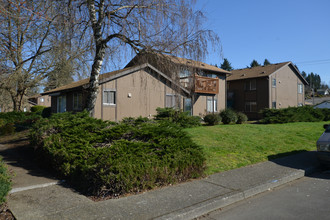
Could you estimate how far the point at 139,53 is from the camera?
851 centimetres

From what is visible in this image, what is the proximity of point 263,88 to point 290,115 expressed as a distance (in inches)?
464

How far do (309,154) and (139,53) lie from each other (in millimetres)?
7007

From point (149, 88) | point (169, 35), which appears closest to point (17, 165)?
point (169, 35)

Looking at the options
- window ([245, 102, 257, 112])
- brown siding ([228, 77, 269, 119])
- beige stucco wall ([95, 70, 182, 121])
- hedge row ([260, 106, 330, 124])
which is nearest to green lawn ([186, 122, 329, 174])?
hedge row ([260, 106, 330, 124])

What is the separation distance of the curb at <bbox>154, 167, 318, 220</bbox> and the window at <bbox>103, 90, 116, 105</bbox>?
13.4 meters

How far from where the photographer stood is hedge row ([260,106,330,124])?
20.5 m

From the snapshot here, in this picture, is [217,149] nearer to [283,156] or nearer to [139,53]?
[283,156]

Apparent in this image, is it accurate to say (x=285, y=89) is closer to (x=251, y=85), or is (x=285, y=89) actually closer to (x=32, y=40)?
(x=251, y=85)

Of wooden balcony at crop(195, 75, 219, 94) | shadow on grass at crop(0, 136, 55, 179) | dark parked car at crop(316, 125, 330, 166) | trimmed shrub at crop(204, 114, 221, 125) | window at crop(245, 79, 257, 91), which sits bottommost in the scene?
shadow on grass at crop(0, 136, 55, 179)

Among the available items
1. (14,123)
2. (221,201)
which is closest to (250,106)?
(14,123)

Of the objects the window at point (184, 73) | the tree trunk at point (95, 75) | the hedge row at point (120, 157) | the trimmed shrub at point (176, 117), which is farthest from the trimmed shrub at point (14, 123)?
the window at point (184, 73)

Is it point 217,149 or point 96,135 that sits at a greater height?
point 96,135

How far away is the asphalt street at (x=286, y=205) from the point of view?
4.50 m

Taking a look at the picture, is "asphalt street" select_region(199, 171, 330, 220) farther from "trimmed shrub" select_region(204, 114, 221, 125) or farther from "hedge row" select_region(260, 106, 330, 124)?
"hedge row" select_region(260, 106, 330, 124)
